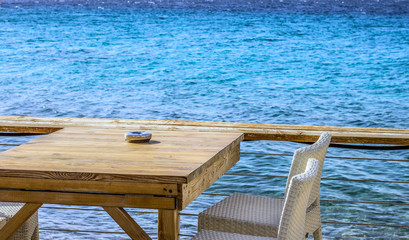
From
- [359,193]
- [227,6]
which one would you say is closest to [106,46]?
[227,6]

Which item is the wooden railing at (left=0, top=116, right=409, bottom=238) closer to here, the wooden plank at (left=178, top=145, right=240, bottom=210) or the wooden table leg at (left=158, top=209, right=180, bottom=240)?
the wooden plank at (left=178, top=145, right=240, bottom=210)

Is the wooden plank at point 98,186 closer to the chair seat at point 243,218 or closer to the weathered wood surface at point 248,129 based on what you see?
the chair seat at point 243,218

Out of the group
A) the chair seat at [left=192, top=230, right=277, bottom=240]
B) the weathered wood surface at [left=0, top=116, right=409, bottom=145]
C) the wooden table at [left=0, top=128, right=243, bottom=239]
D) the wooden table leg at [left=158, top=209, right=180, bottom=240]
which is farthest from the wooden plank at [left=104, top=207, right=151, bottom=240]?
the weathered wood surface at [left=0, top=116, right=409, bottom=145]

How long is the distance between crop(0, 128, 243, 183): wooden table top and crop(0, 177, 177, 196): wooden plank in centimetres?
2

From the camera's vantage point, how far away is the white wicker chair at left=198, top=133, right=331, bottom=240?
8.57 ft

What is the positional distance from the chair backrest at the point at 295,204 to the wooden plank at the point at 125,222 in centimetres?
54

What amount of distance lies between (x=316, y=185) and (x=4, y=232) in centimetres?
132

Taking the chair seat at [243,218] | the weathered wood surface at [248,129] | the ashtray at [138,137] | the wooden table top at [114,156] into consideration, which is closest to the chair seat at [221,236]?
the chair seat at [243,218]

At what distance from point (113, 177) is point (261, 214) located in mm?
813

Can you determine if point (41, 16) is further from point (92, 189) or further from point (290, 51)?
point (92, 189)

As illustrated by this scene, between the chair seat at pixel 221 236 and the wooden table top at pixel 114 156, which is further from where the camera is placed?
the chair seat at pixel 221 236

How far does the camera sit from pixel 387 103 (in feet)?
53.2

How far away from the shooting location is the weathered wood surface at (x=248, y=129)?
3.05 meters

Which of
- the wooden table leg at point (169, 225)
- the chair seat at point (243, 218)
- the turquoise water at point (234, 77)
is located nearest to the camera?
the wooden table leg at point (169, 225)
